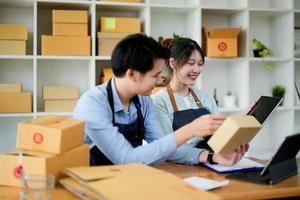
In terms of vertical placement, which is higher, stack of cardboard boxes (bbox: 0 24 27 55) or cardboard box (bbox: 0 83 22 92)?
stack of cardboard boxes (bbox: 0 24 27 55)

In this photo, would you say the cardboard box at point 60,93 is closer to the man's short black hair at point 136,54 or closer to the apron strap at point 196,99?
the apron strap at point 196,99

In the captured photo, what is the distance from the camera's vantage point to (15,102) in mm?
3076

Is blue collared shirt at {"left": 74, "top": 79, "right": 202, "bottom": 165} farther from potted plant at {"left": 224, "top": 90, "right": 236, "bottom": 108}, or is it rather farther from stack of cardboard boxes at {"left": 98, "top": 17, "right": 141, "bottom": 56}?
potted plant at {"left": 224, "top": 90, "right": 236, "bottom": 108}

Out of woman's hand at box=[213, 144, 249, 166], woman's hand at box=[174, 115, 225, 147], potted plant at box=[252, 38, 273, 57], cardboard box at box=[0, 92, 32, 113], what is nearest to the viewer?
woman's hand at box=[174, 115, 225, 147]

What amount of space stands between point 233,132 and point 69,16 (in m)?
2.12

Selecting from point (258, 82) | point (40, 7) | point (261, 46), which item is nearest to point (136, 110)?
point (40, 7)

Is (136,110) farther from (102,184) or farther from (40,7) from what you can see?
(40,7)

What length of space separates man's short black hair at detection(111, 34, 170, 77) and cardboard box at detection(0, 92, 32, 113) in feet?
4.98

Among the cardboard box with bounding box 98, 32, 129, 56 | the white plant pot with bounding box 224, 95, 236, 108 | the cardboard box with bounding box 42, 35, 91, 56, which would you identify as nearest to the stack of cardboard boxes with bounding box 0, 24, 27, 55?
the cardboard box with bounding box 42, 35, 91, 56

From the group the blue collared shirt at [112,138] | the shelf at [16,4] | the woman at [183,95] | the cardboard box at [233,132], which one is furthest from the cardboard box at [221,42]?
the cardboard box at [233,132]

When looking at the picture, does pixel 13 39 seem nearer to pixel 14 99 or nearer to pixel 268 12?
pixel 14 99

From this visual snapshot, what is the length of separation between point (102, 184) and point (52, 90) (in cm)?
208

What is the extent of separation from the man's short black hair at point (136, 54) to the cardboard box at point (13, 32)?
5.08ft

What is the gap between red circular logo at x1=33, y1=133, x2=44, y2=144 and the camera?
4.50ft
